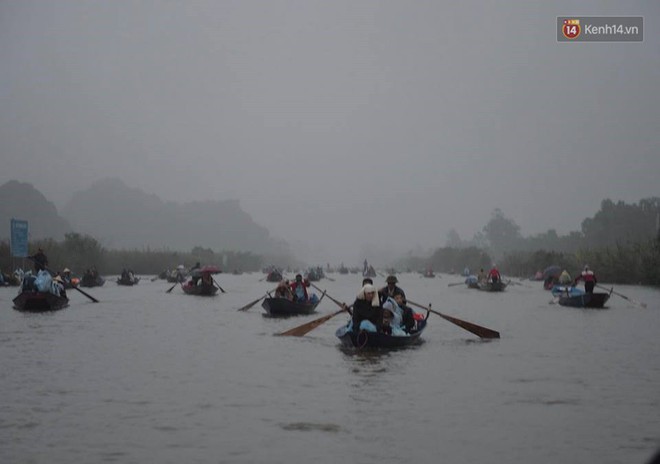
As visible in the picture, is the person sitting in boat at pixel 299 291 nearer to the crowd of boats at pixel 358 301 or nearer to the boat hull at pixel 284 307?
the crowd of boats at pixel 358 301

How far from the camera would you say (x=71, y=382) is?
42.8 feet

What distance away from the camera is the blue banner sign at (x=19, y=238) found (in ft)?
129

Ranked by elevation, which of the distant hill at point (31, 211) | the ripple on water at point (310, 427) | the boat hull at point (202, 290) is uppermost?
the distant hill at point (31, 211)

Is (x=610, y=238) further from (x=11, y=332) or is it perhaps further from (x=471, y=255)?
(x=11, y=332)

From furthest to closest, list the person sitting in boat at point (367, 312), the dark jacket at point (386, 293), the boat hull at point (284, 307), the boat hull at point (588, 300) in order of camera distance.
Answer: the boat hull at point (588, 300), the boat hull at point (284, 307), the dark jacket at point (386, 293), the person sitting in boat at point (367, 312)

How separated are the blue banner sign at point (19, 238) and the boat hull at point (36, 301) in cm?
1309

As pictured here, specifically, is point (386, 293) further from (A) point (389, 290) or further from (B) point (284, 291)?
(B) point (284, 291)

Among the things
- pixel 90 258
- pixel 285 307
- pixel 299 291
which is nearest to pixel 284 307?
pixel 285 307

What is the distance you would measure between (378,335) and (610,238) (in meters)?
94.8

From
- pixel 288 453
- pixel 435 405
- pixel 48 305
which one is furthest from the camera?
pixel 48 305

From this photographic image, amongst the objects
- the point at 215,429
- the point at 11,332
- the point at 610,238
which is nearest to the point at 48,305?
the point at 11,332

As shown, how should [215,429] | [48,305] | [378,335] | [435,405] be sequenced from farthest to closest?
[48,305], [378,335], [435,405], [215,429]

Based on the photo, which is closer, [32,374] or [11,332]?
[32,374]

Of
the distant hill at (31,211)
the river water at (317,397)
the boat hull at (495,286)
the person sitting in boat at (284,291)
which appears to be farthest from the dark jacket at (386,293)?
the distant hill at (31,211)
